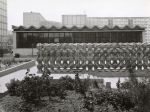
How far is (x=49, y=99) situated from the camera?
26.5 ft

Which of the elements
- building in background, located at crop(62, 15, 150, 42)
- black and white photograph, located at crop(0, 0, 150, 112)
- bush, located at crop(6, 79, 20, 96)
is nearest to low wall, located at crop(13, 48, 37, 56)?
black and white photograph, located at crop(0, 0, 150, 112)

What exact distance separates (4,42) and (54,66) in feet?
143

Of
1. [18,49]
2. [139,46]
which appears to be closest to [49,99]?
[139,46]

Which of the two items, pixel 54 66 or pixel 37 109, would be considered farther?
pixel 54 66

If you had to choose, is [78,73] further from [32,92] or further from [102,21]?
[102,21]

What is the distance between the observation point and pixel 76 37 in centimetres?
3378

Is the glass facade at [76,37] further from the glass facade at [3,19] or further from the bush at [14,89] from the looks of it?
the glass facade at [3,19]

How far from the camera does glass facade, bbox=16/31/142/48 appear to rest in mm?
33312

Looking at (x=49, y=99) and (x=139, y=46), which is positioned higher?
(x=139, y=46)

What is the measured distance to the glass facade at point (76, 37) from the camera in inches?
1312

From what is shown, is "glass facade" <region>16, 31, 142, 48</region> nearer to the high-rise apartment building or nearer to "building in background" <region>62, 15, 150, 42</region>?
"building in background" <region>62, 15, 150, 42</region>

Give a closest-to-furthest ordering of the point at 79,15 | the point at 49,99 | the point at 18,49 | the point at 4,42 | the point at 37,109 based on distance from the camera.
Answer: the point at 37,109 → the point at 49,99 → the point at 18,49 → the point at 4,42 → the point at 79,15

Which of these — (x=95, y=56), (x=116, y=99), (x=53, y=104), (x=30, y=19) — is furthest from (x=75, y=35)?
(x=30, y=19)

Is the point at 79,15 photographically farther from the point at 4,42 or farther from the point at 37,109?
the point at 37,109
